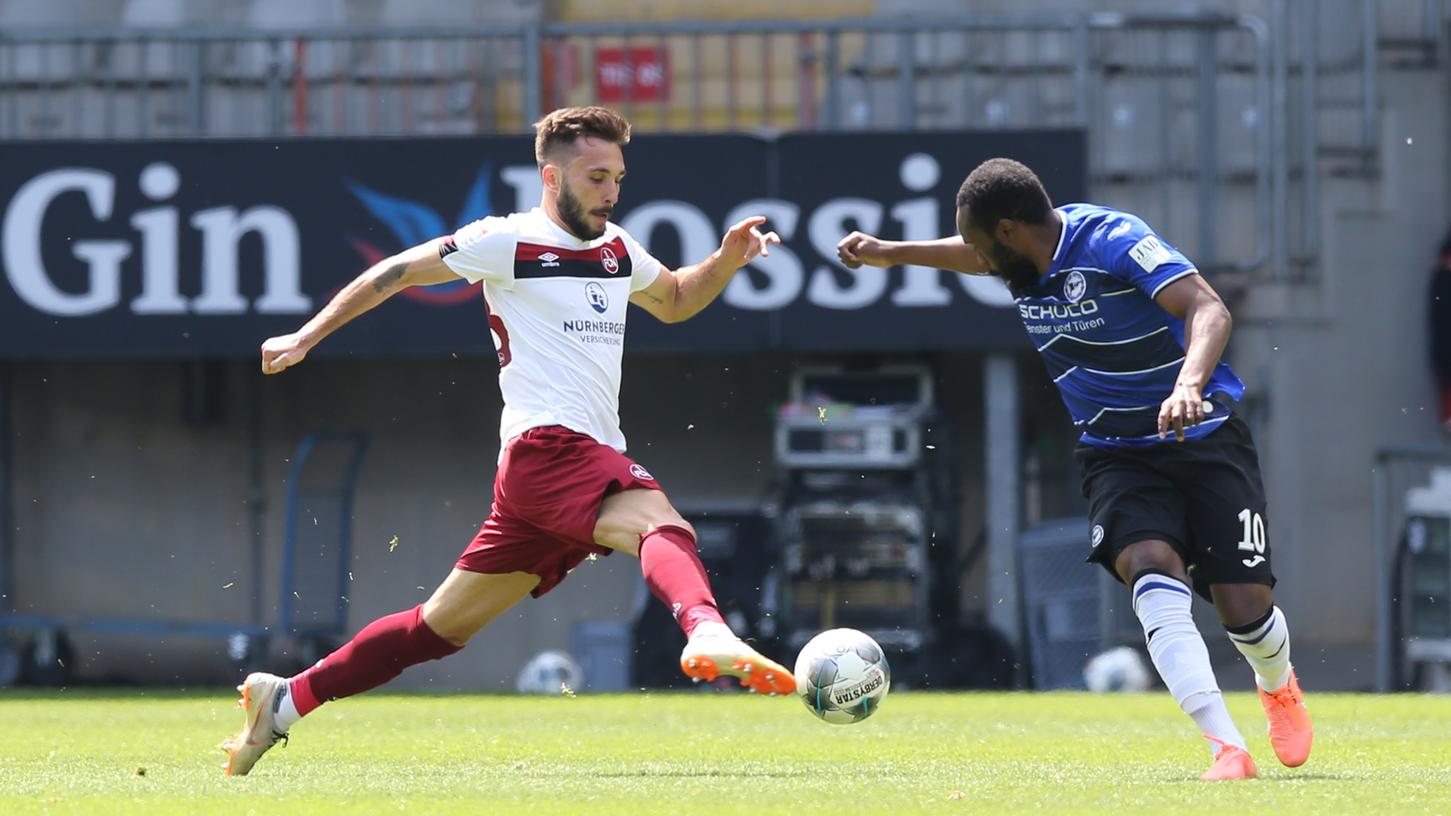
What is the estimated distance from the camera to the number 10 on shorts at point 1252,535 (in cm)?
637

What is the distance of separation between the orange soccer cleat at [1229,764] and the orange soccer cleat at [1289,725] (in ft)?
1.49

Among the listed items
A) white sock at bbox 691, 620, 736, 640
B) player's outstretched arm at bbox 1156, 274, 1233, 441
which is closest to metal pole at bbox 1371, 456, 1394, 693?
player's outstretched arm at bbox 1156, 274, 1233, 441

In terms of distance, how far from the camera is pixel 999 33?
47.2 feet

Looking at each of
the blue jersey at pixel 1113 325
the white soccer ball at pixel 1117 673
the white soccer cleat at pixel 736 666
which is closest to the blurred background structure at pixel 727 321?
the white soccer ball at pixel 1117 673

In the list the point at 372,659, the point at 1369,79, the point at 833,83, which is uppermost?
the point at 1369,79

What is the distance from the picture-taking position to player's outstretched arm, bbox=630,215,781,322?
6775 millimetres

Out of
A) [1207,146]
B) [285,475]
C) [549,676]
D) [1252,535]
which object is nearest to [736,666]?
[1252,535]

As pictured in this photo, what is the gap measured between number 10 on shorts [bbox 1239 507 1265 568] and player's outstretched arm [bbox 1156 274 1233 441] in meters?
0.32

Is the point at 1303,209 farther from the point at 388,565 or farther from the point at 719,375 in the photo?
the point at 388,565

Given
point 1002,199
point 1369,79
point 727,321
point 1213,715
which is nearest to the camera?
point 1213,715

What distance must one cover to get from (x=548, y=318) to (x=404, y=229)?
702 centimetres

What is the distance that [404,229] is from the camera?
43.5ft

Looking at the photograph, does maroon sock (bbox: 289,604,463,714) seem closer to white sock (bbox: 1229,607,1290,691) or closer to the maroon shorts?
the maroon shorts

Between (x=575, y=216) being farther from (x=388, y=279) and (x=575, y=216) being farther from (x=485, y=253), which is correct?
(x=388, y=279)
